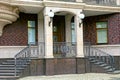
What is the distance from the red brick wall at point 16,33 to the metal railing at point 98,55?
411cm

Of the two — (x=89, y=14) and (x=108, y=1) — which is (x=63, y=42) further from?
(x=108, y=1)

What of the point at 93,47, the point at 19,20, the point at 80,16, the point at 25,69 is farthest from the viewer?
the point at 93,47

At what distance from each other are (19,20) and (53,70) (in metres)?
4.20

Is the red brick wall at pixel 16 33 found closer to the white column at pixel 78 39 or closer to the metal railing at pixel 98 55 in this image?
the white column at pixel 78 39

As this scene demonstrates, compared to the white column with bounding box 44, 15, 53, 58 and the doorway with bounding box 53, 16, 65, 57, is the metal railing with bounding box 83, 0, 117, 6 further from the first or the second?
the white column with bounding box 44, 15, 53, 58

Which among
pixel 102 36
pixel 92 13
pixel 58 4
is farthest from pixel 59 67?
pixel 92 13

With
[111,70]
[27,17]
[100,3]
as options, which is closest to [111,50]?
[111,70]

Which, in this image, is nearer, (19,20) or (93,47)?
(19,20)

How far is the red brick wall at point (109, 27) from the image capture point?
18.1m

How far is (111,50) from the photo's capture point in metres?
18.2

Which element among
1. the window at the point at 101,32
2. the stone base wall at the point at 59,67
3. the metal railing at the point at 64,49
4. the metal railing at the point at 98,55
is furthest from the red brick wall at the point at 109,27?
the stone base wall at the point at 59,67

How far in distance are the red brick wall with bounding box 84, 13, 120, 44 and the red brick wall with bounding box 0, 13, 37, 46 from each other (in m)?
4.33

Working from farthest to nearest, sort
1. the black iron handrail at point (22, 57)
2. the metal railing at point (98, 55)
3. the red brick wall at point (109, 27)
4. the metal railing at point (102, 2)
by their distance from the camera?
the red brick wall at point (109, 27), the metal railing at point (102, 2), the metal railing at point (98, 55), the black iron handrail at point (22, 57)

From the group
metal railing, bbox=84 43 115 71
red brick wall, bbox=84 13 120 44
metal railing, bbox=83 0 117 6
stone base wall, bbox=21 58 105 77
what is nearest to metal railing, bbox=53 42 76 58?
stone base wall, bbox=21 58 105 77
